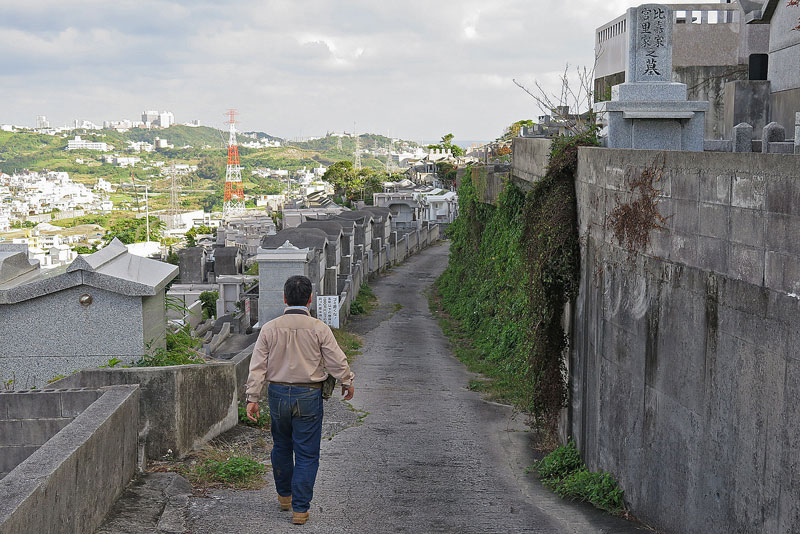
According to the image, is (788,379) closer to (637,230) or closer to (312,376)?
(637,230)

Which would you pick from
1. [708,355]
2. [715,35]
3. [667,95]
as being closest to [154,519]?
[708,355]

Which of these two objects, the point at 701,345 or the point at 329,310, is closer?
the point at 701,345

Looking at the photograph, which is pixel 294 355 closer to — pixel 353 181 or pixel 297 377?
pixel 297 377

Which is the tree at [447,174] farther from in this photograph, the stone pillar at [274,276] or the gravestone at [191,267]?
the stone pillar at [274,276]

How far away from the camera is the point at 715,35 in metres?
15.7

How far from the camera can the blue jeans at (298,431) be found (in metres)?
5.66

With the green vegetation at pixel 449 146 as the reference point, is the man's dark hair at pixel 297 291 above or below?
below

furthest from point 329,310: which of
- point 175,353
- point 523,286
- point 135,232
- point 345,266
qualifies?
point 135,232

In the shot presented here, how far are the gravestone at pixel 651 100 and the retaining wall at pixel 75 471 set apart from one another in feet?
18.1

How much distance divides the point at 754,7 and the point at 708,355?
30.1ft

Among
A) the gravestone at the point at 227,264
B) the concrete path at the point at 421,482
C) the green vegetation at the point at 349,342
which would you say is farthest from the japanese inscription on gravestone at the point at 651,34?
the gravestone at the point at 227,264

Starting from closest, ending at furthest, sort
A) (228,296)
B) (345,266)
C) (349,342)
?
(349,342), (345,266), (228,296)

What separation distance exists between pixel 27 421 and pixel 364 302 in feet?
69.4

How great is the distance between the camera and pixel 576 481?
7.43 m
